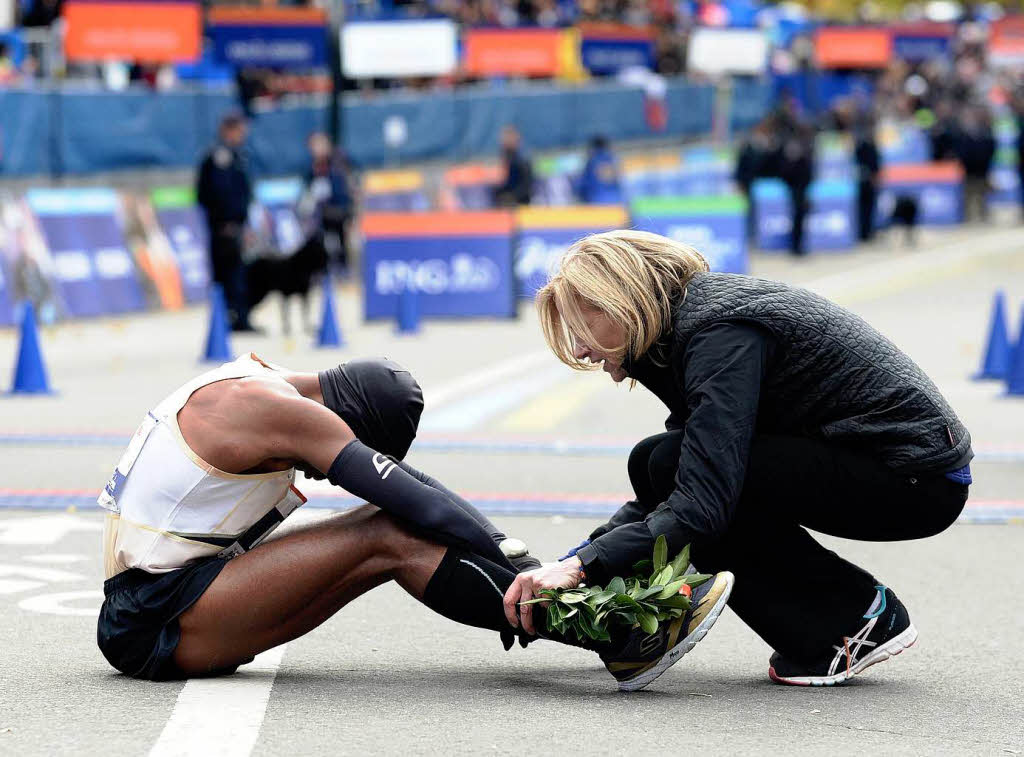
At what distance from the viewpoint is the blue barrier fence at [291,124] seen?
19531 mm

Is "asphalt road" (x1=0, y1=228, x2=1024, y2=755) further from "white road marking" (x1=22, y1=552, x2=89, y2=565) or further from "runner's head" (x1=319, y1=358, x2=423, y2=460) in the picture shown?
"runner's head" (x1=319, y1=358, x2=423, y2=460)

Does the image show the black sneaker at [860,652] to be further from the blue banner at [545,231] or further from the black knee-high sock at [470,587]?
the blue banner at [545,231]

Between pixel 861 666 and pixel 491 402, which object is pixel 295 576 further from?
pixel 491 402

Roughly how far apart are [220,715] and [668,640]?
43.6 inches

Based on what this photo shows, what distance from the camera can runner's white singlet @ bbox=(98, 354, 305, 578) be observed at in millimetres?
4656

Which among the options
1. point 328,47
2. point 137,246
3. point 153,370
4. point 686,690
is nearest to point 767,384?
point 686,690

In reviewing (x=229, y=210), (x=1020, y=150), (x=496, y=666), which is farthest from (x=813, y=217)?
(x=496, y=666)

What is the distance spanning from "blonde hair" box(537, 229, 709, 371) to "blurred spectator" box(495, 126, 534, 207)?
22.0 metres

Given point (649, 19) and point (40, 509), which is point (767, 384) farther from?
point (649, 19)

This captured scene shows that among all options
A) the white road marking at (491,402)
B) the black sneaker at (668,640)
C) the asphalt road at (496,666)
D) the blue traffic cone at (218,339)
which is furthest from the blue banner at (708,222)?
the black sneaker at (668,640)

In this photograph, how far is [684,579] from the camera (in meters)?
4.55

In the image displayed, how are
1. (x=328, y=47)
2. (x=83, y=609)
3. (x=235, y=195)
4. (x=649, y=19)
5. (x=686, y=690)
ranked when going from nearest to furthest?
1. (x=686, y=690)
2. (x=83, y=609)
3. (x=235, y=195)
4. (x=328, y=47)
5. (x=649, y=19)

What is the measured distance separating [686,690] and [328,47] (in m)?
19.5

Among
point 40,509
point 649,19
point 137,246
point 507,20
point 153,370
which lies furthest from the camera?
point 649,19
